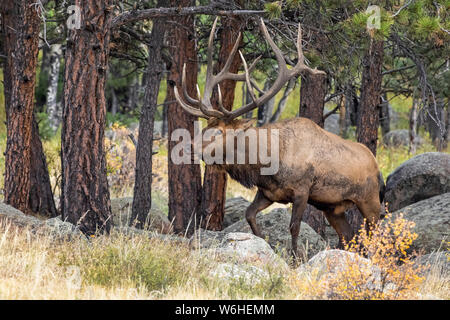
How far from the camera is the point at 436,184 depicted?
1269 centimetres

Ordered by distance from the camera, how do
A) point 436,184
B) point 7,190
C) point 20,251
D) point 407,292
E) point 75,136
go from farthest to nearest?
1. point 436,184
2. point 7,190
3. point 75,136
4. point 20,251
5. point 407,292

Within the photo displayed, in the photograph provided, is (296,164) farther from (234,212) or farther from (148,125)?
(234,212)

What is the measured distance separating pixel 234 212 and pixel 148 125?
2455mm

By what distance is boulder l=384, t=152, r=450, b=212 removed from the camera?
12688 millimetres

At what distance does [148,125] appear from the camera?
11.6 m

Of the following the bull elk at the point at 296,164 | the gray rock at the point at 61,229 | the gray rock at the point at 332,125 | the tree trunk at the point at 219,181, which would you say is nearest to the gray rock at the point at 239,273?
the gray rock at the point at 61,229

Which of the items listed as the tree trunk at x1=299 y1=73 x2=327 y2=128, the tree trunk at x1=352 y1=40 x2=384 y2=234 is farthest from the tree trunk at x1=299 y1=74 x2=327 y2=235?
the tree trunk at x1=352 y1=40 x2=384 y2=234

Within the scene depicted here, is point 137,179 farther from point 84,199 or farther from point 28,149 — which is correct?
point 84,199

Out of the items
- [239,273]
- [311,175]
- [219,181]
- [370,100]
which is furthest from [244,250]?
[370,100]

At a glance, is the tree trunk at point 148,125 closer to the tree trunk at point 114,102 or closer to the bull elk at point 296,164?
the bull elk at point 296,164

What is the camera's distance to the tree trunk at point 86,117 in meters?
8.05

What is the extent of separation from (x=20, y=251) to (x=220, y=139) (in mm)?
3002

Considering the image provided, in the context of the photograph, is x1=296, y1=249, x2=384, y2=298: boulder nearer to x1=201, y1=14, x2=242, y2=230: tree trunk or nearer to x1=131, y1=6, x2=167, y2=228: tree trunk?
x1=201, y1=14, x2=242, y2=230: tree trunk
